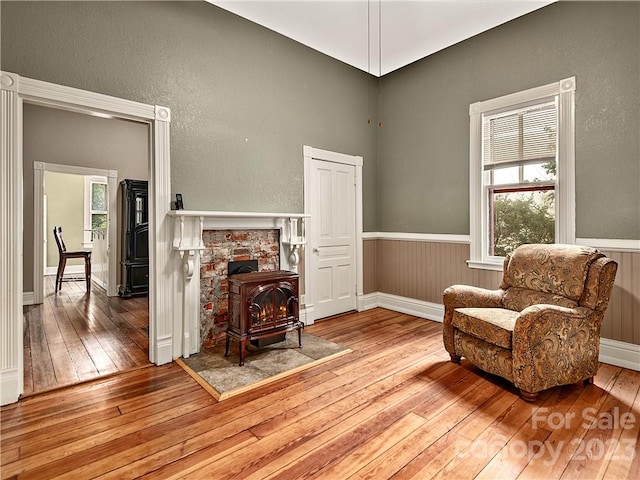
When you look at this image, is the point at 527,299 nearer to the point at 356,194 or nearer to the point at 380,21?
the point at 356,194

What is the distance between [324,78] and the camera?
4.30m

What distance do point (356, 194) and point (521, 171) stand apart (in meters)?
1.95

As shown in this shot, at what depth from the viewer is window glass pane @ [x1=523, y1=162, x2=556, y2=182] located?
343 cm

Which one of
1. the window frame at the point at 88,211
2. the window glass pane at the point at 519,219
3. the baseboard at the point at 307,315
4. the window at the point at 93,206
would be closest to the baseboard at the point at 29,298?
the window at the point at 93,206

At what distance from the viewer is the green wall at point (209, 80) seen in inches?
101

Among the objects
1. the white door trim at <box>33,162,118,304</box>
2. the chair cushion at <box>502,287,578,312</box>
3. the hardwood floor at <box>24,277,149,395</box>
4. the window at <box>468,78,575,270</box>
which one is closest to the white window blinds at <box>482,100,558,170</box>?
the window at <box>468,78,575,270</box>

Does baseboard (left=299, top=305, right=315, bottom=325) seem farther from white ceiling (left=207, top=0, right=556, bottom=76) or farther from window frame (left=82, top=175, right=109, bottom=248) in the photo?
window frame (left=82, top=175, right=109, bottom=248)

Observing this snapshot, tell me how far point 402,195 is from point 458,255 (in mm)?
1115

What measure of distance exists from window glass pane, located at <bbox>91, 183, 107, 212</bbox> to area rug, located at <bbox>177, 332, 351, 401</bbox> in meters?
7.06

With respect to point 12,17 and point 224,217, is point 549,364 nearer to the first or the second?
point 224,217

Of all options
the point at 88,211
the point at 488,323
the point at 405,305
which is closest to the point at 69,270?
the point at 88,211

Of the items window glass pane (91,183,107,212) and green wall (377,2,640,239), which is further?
window glass pane (91,183,107,212)

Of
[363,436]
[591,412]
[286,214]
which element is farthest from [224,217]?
[591,412]

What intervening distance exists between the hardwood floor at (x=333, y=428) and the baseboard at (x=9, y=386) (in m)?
0.07
